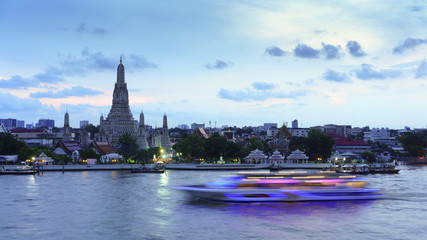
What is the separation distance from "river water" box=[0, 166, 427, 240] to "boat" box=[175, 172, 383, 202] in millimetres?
838

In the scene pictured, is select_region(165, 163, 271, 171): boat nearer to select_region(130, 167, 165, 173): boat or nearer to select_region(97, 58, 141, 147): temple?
select_region(130, 167, 165, 173): boat

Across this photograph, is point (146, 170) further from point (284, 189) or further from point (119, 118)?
point (119, 118)

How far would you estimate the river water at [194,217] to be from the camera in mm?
28922

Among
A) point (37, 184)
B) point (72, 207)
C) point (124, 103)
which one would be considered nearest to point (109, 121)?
point (124, 103)

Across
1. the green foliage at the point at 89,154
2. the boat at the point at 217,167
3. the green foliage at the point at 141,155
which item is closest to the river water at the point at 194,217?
the boat at the point at 217,167

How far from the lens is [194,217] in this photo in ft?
112

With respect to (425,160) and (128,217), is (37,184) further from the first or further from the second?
(425,160)

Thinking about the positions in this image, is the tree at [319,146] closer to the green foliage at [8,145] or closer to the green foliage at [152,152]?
the green foliage at [152,152]

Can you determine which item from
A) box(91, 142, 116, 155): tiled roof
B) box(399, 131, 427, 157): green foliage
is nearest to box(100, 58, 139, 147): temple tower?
box(91, 142, 116, 155): tiled roof

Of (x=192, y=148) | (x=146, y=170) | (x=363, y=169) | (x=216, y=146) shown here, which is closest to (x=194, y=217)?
(x=146, y=170)

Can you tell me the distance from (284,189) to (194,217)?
33.8 ft

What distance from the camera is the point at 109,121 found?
451ft

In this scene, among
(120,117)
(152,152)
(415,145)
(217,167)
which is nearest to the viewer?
(217,167)

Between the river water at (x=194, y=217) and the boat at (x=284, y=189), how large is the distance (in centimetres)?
84
